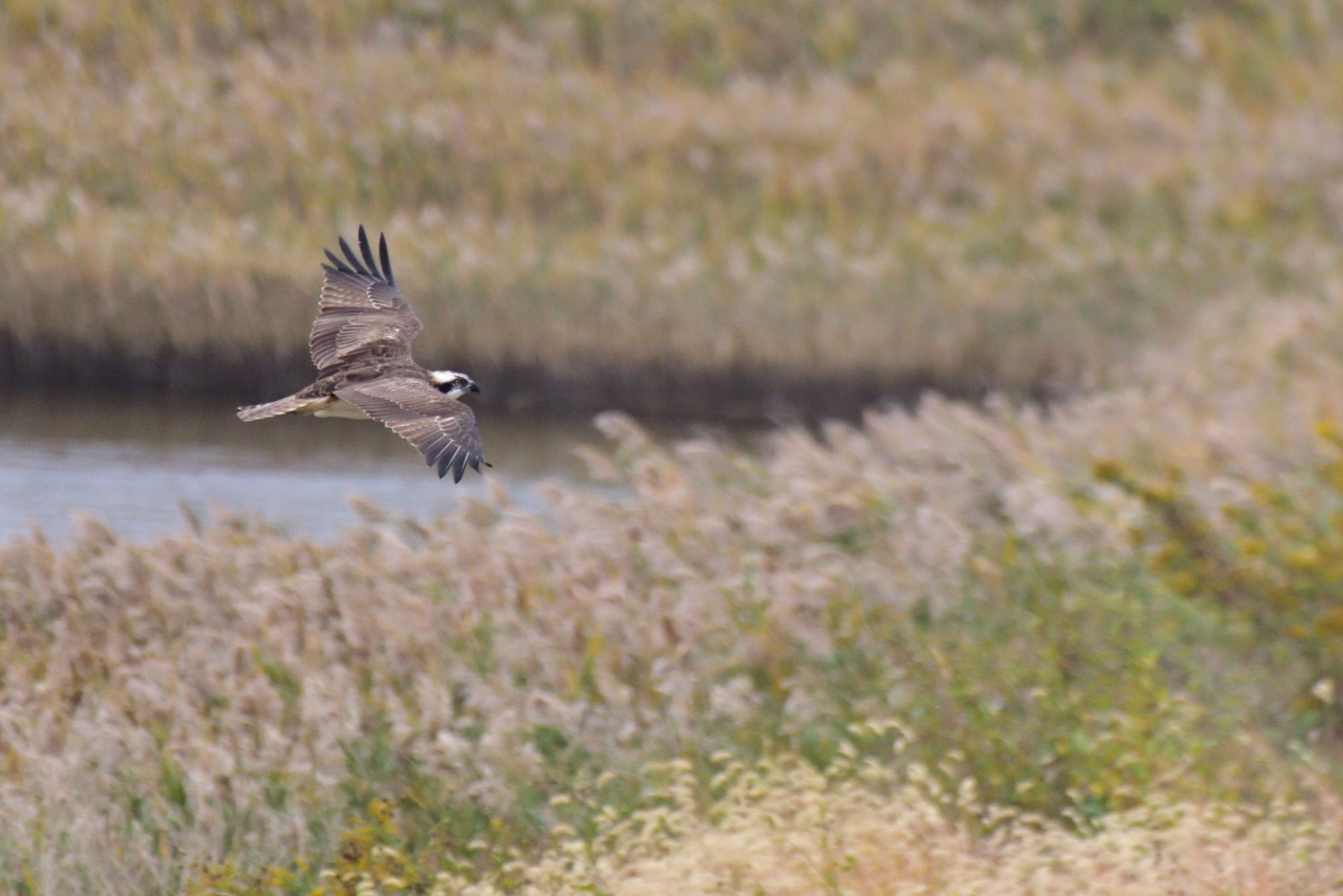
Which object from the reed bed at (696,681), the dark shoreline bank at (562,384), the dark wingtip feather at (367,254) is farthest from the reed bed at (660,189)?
the dark wingtip feather at (367,254)

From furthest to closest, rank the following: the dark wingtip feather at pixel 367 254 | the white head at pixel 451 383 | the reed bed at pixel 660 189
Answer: the reed bed at pixel 660 189 < the dark wingtip feather at pixel 367 254 < the white head at pixel 451 383

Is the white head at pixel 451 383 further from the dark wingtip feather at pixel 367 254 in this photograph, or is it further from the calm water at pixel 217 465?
the calm water at pixel 217 465

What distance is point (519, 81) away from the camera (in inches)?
843

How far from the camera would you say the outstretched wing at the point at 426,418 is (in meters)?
4.53

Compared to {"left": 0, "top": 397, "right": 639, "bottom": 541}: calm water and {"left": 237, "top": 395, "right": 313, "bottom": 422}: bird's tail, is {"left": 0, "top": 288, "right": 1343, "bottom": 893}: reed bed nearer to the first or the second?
{"left": 237, "top": 395, "right": 313, "bottom": 422}: bird's tail

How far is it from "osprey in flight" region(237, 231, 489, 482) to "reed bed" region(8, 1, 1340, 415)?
27.4 feet

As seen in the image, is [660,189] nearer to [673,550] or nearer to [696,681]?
[673,550]

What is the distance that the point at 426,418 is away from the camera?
472 cm

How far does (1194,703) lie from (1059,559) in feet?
4.95

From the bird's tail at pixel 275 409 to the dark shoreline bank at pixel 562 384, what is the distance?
925 centimetres

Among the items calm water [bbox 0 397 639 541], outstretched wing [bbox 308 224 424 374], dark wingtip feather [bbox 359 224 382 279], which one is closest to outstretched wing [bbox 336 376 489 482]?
outstretched wing [bbox 308 224 424 374]

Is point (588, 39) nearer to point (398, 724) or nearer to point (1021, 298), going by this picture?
point (1021, 298)

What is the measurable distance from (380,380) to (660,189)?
1469 cm

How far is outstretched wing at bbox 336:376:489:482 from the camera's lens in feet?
14.9
